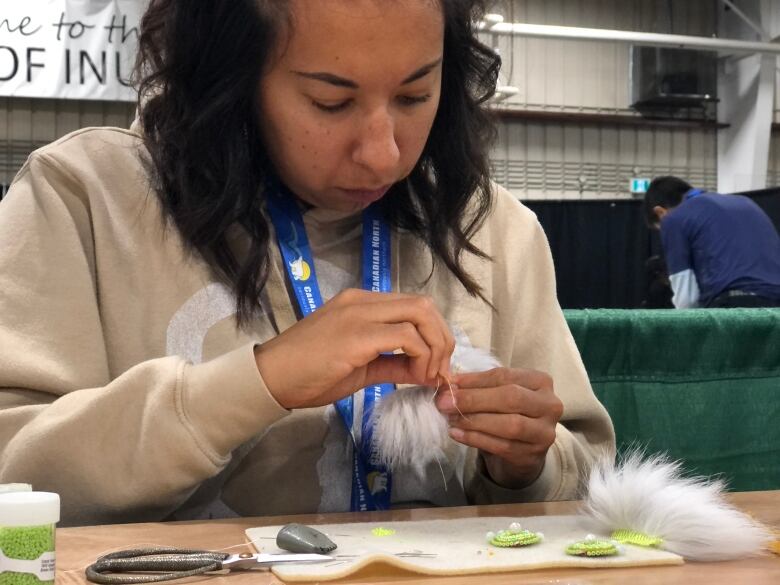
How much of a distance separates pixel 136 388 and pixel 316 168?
324 millimetres

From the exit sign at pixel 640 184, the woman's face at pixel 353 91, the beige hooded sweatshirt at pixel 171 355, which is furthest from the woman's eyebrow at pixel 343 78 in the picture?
the exit sign at pixel 640 184

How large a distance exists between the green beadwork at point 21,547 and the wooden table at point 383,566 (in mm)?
81

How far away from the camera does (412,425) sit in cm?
108

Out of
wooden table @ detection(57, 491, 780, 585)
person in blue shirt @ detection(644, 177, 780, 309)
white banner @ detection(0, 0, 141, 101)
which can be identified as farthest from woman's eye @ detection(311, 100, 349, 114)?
white banner @ detection(0, 0, 141, 101)

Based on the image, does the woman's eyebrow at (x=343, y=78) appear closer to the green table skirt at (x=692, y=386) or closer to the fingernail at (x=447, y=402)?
the fingernail at (x=447, y=402)

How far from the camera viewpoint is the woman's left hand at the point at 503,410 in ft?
3.57

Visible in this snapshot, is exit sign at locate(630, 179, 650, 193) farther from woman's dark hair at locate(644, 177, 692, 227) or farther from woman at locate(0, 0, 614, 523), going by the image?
woman at locate(0, 0, 614, 523)

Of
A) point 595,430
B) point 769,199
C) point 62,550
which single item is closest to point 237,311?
point 62,550

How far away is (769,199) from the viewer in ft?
25.8

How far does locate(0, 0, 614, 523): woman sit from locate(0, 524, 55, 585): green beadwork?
30 cm

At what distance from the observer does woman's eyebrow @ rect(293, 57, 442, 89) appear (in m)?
1.08

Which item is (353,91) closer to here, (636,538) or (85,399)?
(85,399)

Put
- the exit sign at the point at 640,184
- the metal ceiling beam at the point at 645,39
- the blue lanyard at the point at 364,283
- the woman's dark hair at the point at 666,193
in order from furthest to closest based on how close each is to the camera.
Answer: the exit sign at the point at 640,184, the metal ceiling beam at the point at 645,39, the woman's dark hair at the point at 666,193, the blue lanyard at the point at 364,283

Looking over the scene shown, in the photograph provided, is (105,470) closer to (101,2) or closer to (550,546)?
(550,546)
